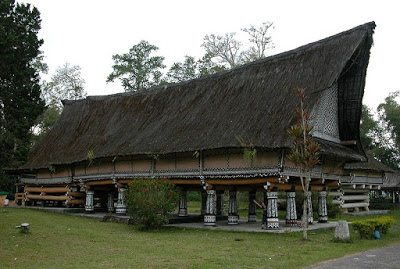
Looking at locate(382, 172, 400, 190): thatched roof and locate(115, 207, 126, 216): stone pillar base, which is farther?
locate(382, 172, 400, 190): thatched roof

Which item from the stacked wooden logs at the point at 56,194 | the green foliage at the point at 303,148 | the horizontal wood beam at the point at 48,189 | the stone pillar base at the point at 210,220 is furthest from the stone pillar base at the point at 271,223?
the horizontal wood beam at the point at 48,189

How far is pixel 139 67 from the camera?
4569 cm

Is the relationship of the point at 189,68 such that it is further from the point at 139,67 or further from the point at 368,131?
the point at 368,131

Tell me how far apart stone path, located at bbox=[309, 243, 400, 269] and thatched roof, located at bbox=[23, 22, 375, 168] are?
16.7 ft

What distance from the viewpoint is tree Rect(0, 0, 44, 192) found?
16656mm

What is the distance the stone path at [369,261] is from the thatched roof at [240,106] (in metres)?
5.10

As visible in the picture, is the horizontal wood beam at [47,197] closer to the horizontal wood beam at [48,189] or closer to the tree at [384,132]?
the horizontal wood beam at [48,189]

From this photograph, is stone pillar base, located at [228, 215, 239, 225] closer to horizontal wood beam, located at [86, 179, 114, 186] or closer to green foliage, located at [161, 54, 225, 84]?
horizontal wood beam, located at [86, 179, 114, 186]

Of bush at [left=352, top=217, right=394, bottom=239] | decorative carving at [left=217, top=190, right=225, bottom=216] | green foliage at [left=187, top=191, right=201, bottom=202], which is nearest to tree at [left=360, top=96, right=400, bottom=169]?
green foliage at [left=187, top=191, right=201, bottom=202]

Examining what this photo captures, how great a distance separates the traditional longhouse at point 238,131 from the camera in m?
17.0

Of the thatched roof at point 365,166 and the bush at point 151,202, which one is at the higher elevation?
the thatched roof at point 365,166

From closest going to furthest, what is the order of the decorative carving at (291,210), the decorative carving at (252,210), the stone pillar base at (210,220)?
the decorative carving at (291,210), the stone pillar base at (210,220), the decorative carving at (252,210)

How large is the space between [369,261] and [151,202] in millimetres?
9148

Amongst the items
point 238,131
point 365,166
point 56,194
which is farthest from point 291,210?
point 56,194
